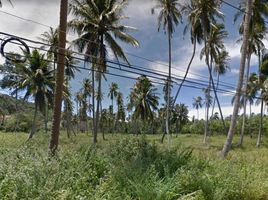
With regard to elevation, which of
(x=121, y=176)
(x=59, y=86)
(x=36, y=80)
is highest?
(x=36, y=80)

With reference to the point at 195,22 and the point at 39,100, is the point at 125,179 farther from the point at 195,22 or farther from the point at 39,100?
the point at 39,100

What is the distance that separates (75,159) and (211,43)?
103ft

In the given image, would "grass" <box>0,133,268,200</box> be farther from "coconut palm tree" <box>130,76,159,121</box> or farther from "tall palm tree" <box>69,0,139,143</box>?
"coconut palm tree" <box>130,76,159,121</box>

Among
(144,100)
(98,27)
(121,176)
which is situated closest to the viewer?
(121,176)

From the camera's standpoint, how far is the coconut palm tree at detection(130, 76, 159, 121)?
54875 millimetres

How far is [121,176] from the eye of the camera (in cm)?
866

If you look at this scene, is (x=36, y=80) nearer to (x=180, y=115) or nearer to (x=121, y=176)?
(x=121, y=176)

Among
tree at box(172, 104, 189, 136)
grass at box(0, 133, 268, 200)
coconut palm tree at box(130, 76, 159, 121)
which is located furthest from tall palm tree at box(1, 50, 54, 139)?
tree at box(172, 104, 189, 136)

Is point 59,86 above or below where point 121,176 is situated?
above

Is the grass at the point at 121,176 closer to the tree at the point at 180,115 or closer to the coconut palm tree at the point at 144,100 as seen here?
the coconut palm tree at the point at 144,100

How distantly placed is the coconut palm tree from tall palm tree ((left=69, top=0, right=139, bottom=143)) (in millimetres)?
28703

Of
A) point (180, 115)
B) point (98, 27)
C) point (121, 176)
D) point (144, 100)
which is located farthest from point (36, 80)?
point (180, 115)

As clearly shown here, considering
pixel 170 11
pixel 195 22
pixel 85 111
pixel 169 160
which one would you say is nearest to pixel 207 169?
pixel 169 160

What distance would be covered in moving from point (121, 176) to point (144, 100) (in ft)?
152
